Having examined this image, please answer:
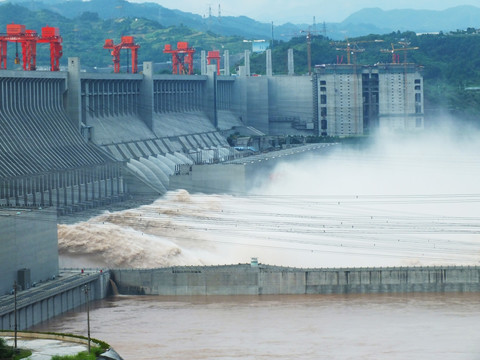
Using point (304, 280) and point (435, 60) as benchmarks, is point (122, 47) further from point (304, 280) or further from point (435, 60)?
point (435, 60)

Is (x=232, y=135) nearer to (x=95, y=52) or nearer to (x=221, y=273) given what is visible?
(x=221, y=273)

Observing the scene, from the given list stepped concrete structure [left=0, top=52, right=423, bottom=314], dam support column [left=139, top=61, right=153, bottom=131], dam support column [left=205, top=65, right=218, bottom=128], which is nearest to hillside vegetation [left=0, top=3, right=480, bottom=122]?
stepped concrete structure [left=0, top=52, right=423, bottom=314]

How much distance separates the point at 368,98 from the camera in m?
80.4

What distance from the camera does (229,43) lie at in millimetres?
147875

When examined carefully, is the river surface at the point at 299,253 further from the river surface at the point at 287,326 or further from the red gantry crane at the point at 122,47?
the red gantry crane at the point at 122,47

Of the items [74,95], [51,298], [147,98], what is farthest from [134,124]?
[51,298]

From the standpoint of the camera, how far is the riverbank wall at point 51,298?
3395cm

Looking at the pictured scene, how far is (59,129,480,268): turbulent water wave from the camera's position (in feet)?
143

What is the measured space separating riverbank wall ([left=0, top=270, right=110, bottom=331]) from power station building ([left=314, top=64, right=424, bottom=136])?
40217 millimetres

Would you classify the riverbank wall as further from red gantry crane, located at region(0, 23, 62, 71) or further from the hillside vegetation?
the hillside vegetation

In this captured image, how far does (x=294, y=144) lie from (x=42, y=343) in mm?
45723

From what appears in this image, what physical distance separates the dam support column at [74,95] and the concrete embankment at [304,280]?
14488 mm

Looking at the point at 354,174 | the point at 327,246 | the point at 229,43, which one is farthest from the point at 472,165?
the point at 229,43

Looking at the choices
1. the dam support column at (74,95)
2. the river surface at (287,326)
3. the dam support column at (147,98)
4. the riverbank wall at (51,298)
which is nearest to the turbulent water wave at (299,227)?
the riverbank wall at (51,298)
